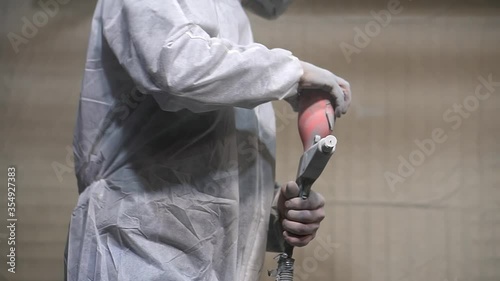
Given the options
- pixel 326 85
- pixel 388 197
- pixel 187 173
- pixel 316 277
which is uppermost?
pixel 326 85

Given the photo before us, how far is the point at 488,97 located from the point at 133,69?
140 centimetres

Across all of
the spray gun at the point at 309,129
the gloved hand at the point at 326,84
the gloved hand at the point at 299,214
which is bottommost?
the gloved hand at the point at 299,214

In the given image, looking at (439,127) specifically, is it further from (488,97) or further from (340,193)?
(340,193)

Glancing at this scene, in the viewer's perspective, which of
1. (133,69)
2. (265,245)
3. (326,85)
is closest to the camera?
(133,69)

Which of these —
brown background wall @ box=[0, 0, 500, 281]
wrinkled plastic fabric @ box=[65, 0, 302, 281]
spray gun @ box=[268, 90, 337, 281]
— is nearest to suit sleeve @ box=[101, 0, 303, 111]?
wrinkled plastic fabric @ box=[65, 0, 302, 281]

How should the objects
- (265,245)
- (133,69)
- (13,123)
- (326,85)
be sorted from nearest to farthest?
(133,69), (326,85), (265,245), (13,123)

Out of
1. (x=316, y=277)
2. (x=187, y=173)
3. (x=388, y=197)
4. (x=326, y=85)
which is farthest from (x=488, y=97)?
(x=187, y=173)

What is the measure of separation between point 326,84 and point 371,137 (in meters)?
0.95

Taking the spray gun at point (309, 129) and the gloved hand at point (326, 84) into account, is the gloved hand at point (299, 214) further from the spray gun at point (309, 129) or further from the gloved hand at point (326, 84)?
the gloved hand at point (326, 84)

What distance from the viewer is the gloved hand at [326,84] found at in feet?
3.62

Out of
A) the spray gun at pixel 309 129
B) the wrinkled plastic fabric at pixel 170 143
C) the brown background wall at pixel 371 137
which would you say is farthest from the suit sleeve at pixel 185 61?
the brown background wall at pixel 371 137

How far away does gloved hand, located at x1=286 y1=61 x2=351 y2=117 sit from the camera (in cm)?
110

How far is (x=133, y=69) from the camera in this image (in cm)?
100

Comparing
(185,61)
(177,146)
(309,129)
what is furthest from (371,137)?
(185,61)
